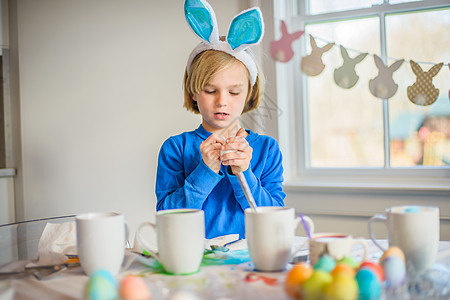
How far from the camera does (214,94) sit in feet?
3.96

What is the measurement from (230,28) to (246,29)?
46mm

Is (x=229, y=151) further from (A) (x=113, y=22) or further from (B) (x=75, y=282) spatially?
(A) (x=113, y=22)

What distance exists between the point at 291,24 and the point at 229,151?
135 centimetres

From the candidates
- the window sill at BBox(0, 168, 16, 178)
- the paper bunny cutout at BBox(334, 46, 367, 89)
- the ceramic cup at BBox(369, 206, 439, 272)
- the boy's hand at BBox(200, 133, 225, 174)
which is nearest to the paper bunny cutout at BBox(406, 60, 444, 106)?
the paper bunny cutout at BBox(334, 46, 367, 89)

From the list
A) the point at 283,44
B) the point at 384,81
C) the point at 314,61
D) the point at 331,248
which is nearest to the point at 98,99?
the point at 283,44

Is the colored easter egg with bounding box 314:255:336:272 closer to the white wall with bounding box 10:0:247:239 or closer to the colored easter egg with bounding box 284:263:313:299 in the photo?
the colored easter egg with bounding box 284:263:313:299

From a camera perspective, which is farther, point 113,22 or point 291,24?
point 113,22

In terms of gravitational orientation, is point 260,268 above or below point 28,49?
below

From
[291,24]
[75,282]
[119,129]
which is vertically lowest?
[75,282]

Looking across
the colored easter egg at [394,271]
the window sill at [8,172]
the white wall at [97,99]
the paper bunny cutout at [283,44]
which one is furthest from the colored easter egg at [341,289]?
the window sill at [8,172]

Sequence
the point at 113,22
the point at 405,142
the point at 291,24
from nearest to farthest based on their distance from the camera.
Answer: the point at 405,142, the point at 291,24, the point at 113,22

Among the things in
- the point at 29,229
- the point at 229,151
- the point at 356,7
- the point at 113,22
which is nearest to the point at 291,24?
the point at 356,7

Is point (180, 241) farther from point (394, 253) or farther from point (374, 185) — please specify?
point (374, 185)

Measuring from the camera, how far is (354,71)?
214cm
